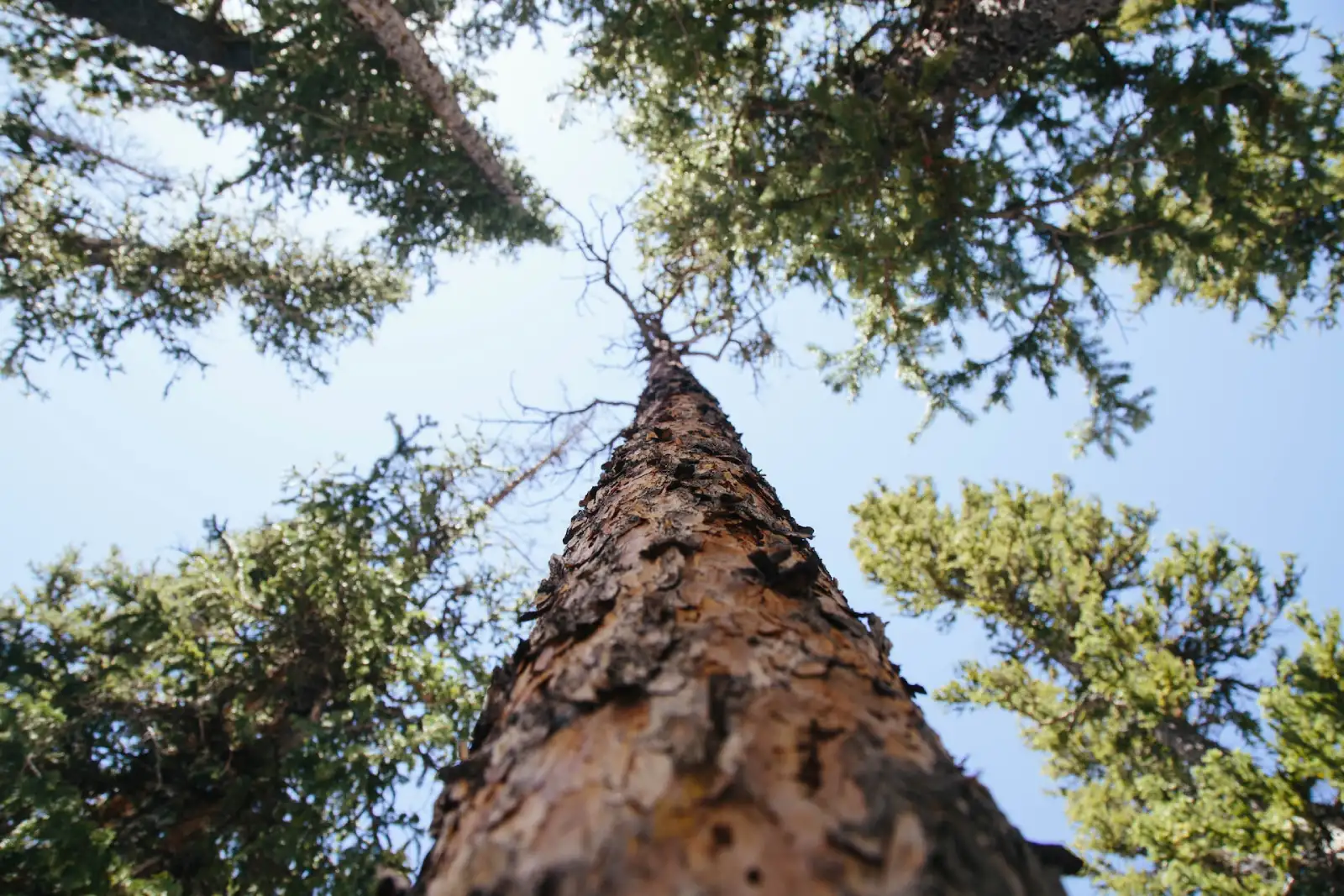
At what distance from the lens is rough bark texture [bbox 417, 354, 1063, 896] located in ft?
2.70

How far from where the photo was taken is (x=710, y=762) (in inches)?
38.2

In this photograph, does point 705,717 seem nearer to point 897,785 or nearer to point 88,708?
point 897,785

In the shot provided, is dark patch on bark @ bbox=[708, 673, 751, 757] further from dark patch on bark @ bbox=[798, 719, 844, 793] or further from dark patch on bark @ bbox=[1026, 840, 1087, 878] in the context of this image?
dark patch on bark @ bbox=[1026, 840, 1087, 878]

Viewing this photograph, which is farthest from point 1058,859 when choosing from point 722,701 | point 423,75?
point 423,75

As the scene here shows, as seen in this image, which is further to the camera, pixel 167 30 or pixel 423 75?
pixel 167 30

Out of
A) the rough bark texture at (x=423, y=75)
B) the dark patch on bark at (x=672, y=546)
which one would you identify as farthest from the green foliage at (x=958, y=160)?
the dark patch on bark at (x=672, y=546)

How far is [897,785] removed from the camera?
945mm

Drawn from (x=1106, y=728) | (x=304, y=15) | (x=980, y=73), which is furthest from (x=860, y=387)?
(x=304, y=15)

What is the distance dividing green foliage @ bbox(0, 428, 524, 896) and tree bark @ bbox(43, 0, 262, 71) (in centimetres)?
774

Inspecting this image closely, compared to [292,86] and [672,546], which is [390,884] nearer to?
[672,546]

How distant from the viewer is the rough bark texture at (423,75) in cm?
821

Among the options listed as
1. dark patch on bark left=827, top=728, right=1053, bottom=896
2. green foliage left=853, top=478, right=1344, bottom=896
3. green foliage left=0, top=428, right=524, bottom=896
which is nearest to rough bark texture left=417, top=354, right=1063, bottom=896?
dark patch on bark left=827, top=728, right=1053, bottom=896

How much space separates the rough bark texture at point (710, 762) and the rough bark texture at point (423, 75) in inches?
362

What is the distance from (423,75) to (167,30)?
165 inches
